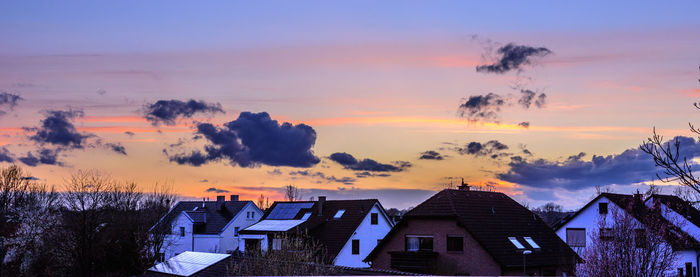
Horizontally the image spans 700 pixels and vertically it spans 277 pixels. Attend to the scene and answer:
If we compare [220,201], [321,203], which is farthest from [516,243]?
[220,201]

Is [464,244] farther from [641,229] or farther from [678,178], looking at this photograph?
[678,178]

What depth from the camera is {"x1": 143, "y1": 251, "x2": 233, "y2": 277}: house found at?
94.2 ft

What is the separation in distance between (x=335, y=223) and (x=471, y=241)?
16736 millimetres

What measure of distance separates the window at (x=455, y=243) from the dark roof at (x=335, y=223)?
11.8 metres

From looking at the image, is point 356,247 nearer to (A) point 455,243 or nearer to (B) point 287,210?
(B) point 287,210

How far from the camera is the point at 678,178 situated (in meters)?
9.87

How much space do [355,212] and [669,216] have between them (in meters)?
21.7

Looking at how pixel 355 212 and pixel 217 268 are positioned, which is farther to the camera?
pixel 355 212

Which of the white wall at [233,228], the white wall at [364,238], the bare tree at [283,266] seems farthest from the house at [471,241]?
the white wall at [233,228]

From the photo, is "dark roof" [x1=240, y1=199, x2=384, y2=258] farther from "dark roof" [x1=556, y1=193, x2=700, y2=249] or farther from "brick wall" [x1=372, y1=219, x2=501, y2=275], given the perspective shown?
→ "dark roof" [x1=556, y1=193, x2=700, y2=249]

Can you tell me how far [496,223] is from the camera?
3578 cm

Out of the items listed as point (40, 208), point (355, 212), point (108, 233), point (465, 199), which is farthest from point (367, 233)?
point (40, 208)

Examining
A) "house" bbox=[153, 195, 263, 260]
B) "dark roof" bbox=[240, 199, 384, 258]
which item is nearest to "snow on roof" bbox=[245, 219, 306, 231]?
→ "dark roof" bbox=[240, 199, 384, 258]

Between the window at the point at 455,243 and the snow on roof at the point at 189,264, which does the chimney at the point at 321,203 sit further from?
the snow on roof at the point at 189,264
